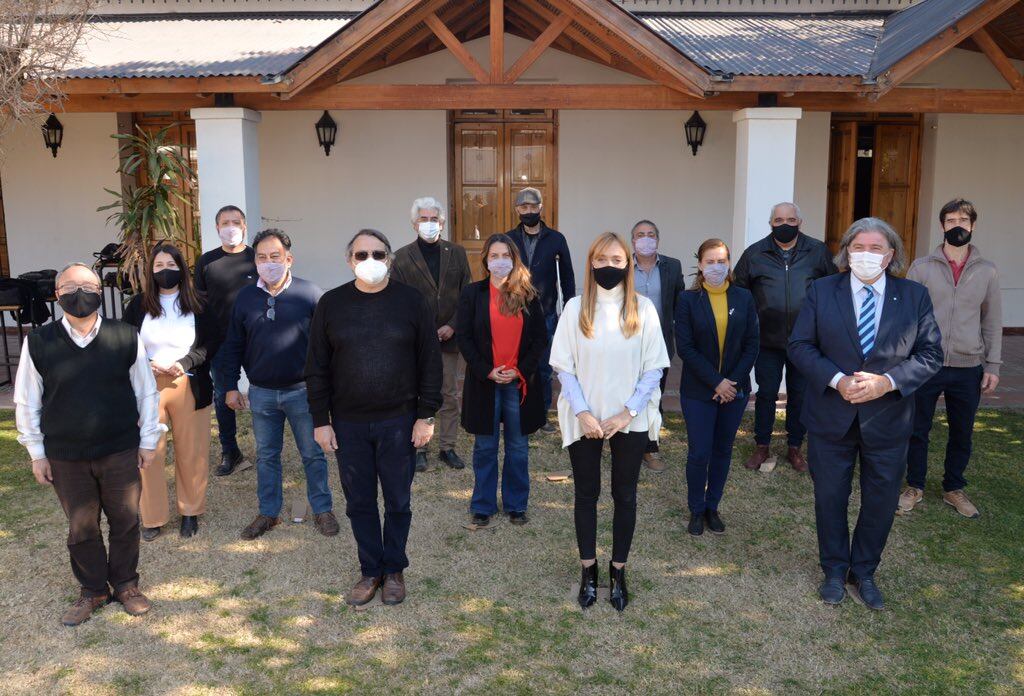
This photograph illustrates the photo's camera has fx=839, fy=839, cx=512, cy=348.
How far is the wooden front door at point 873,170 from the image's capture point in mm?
10953

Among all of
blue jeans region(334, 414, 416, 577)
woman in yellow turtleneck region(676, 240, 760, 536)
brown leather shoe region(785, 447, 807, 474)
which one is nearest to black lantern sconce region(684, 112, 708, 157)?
brown leather shoe region(785, 447, 807, 474)

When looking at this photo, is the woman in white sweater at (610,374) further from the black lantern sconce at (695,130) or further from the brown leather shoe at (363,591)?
the black lantern sconce at (695,130)

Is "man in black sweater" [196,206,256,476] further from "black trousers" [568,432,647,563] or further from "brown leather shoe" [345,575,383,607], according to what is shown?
"black trousers" [568,432,647,563]

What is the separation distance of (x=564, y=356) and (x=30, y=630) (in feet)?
9.53

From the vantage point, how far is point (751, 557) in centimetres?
484

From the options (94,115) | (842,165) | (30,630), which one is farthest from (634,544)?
(94,115)

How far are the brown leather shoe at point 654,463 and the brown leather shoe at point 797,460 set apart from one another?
0.92 metres

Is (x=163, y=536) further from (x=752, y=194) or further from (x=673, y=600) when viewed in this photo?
(x=752, y=194)

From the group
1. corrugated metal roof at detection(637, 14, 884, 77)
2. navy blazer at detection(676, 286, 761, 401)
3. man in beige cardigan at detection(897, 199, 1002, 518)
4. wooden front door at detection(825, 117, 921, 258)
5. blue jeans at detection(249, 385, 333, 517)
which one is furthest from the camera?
wooden front door at detection(825, 117, 921, 258)

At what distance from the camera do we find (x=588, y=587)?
4.30 meters

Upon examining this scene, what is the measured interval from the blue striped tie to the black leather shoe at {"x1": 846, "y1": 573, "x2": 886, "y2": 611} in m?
1.20

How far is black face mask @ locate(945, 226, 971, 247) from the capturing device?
5008 millimetres

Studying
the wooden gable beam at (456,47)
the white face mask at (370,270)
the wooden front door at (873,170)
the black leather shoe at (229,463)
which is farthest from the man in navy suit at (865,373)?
the wooden front door at (873,170)

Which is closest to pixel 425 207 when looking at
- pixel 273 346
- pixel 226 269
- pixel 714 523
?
pixel 226 269
